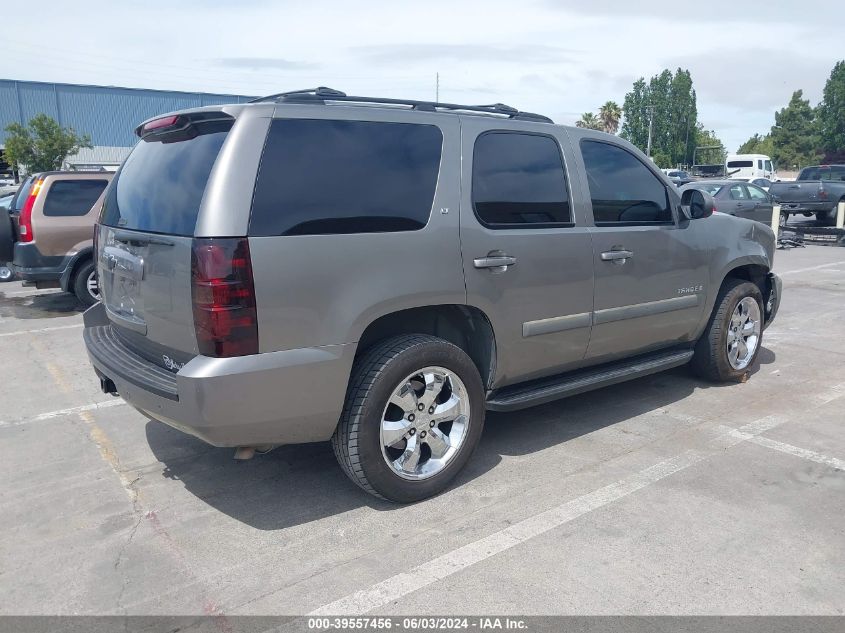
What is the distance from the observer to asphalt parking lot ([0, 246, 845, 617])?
2.98m

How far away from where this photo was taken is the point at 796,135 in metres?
76.4

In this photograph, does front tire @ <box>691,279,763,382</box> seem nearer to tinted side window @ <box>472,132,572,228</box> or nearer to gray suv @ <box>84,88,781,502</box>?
gray suv @ <box>84,88,781,502</box>

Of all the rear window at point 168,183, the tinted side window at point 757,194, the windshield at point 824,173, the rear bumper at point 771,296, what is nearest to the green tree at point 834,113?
the windshield at point 824,173

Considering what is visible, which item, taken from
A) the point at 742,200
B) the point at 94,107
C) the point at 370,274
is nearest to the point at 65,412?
the point at 370,274

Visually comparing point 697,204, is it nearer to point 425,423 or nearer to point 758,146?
point 425,423

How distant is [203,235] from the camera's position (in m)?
3.11

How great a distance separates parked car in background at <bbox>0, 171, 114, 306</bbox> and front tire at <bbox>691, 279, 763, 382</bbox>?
→ 7.34 meters

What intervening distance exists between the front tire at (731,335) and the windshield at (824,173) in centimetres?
1935

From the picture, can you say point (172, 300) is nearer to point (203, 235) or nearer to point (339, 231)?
point (203, 235)

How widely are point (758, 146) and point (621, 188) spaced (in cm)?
10025

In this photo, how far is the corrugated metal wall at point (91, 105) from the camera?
41.3 metres

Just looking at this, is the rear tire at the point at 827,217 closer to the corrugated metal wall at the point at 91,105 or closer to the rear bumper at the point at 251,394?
the rear bumper at the point at 251,394

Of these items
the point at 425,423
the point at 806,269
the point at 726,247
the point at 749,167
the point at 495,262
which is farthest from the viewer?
the point at 749,167

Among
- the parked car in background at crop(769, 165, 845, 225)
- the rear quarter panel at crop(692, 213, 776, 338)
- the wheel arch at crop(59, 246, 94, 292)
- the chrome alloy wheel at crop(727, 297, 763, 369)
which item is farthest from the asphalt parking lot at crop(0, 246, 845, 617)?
the parked car in background at crop(769, 165, 845, 225)
